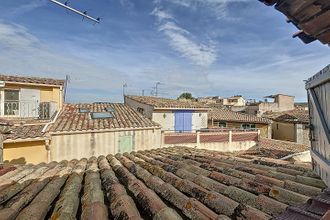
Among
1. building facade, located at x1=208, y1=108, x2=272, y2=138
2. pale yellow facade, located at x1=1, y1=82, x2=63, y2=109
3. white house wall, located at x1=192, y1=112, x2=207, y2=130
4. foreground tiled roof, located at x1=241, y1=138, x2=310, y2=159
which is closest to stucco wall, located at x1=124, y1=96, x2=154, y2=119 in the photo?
white house wall, located at x1=192, y1=112, x2=207, y2=130

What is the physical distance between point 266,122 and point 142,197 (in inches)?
1189

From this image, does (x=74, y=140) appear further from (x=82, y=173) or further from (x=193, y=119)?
(x=193, y=119)

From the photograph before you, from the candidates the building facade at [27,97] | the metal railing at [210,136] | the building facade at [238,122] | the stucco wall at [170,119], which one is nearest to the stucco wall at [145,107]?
the stucco wall at [170,119]

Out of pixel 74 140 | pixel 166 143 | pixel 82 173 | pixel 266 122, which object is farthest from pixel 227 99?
pixel 82 173

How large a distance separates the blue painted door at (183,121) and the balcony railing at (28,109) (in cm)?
1206

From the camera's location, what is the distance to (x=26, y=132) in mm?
14664

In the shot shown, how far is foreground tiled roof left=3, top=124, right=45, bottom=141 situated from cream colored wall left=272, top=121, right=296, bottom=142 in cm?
2886

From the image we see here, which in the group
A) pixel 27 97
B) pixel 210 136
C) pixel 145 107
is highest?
pixel 27 97

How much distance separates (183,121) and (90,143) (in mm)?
11803

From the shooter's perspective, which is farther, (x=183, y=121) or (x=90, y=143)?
(x=183, y=121)

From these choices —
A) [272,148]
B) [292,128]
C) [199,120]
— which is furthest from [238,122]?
[272,148]

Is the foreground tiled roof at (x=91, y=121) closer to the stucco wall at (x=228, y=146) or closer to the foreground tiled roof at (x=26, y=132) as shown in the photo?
the foreground tiled roof at (x=26, y=132)

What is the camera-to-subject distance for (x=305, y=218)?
1939 millimetres

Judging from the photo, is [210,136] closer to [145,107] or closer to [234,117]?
[145,107]
